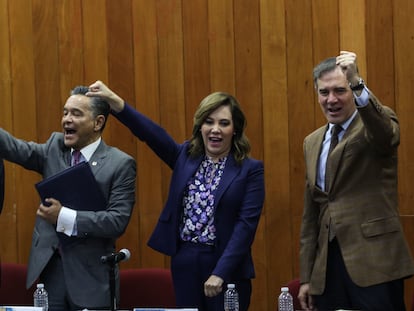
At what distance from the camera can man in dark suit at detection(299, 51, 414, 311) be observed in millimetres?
3666

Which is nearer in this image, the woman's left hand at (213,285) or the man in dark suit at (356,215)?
the man in dark suit at (356,215)

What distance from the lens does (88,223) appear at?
4.04 m

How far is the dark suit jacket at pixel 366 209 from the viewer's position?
12.0 feet

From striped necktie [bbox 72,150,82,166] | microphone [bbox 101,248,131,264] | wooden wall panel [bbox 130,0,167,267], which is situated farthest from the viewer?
wooden wall panel [bbox 130,0,167,267]

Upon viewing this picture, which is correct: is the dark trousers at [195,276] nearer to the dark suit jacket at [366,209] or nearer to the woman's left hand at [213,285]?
the woman's left hand at [213,285]

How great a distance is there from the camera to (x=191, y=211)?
4012 mm

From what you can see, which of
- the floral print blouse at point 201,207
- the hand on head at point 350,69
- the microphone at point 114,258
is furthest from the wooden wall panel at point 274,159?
the microphone at point 114,258

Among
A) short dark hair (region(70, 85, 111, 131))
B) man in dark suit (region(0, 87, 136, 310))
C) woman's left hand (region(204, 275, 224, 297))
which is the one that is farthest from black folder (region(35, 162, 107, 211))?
woman's left hand (region(204, 275, 224, 297))

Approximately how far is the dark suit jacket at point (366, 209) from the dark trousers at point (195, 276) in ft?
1.55

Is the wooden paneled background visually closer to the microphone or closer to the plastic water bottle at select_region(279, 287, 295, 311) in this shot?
the plastic water bottle at select_region(279, 287, 295, 311)

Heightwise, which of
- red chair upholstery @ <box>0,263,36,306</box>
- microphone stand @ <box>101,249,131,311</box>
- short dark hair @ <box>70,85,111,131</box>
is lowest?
red chair upholstery @ <box>0,263,36,306</box>

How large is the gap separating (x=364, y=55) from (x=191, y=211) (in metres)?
1.55

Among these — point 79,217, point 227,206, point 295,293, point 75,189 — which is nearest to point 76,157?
point 75,189

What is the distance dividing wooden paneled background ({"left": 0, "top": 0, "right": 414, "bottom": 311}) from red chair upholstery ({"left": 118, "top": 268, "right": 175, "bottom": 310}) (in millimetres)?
764
